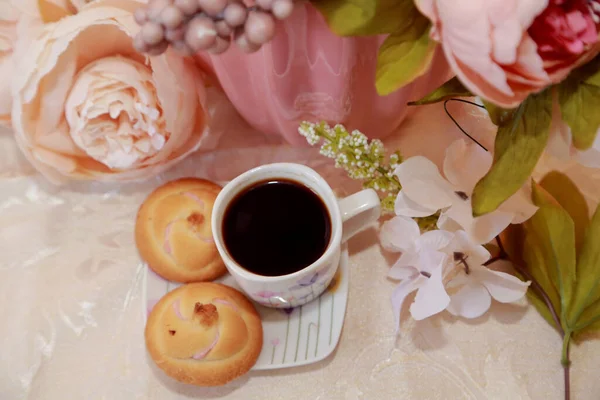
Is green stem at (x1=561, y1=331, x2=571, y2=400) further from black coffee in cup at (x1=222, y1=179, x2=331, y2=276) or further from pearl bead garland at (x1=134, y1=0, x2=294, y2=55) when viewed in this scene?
pearl bead garland at (x1=134, y1=0, x2=294, y2=55)

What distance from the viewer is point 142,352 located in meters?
0.53

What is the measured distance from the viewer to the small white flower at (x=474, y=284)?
1.56 ft

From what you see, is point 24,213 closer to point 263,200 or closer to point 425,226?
point 263,200

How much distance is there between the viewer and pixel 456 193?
0.46 m

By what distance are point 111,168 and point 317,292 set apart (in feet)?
0.80

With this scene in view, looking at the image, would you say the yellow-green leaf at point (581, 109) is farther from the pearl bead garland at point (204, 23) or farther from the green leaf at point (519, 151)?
the pearl bead garland at point (204, 23)

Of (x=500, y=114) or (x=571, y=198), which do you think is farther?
(x=571, y=198)

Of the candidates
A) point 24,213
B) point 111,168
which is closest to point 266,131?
point 111,168

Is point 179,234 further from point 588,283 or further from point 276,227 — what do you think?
point 588,283

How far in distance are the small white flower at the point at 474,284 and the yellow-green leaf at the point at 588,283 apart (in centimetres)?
4

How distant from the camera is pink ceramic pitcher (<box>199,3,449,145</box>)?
41 cm

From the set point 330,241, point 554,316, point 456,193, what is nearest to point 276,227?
point 330,241

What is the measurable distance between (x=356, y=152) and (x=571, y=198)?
0.21 m

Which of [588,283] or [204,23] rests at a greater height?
[204,23]
